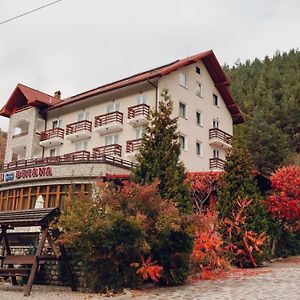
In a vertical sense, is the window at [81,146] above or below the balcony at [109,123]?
below

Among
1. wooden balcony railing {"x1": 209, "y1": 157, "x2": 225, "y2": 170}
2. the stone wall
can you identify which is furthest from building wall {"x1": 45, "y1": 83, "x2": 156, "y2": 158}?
the stone wall

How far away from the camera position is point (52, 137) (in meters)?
38.4

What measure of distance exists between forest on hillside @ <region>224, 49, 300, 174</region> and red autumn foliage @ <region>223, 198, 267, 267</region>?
670 inches

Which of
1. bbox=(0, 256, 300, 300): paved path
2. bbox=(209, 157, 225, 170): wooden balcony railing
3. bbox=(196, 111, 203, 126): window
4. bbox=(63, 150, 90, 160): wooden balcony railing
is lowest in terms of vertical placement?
bbox=(0, 256, 300, 300): paved path

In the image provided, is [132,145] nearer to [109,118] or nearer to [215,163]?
[109,118]

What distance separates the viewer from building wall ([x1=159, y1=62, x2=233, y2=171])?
34.2 metres

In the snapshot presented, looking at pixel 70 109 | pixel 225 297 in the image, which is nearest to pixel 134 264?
pixel 225 297

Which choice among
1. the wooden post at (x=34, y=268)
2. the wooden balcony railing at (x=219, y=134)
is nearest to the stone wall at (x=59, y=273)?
the wooden post at (x=34, y=268)

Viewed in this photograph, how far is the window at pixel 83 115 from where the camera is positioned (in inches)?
1488

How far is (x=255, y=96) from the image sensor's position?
60781 mm

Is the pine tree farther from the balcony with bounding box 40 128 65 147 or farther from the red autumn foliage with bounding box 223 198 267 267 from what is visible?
the balcony with bounding box 40 128 65 147

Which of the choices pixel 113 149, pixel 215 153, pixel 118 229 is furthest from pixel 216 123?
pixel 118 229

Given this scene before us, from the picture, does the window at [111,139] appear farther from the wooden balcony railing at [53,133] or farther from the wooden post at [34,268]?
the wooden post at [34,268]

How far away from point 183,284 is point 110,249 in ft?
10.1
